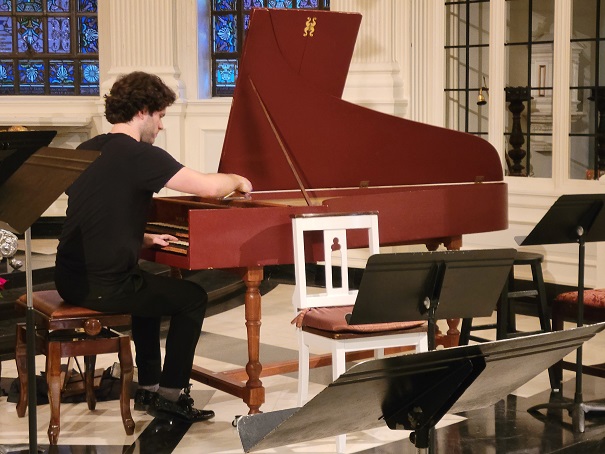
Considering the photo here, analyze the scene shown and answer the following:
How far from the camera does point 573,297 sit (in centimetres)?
446

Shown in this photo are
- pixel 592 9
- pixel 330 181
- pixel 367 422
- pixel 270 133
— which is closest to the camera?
pixel 367 422

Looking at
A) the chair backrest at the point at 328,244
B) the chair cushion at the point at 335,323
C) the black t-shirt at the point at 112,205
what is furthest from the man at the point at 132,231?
the chair cushion at the point at 335,323

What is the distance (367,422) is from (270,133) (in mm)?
2805

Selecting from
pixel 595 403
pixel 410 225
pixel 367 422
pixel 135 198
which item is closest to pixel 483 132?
pixel 410 225

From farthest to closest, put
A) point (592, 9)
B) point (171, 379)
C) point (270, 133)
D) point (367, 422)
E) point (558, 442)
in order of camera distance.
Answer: point (592, 9) → point (270, 133) → point (171, 379) → point (558, 442) → point (367, 422)

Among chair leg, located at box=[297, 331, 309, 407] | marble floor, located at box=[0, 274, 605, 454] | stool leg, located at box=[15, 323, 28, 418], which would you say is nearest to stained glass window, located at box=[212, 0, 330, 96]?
marble floor, located at box=[0, 274, 605, 454]

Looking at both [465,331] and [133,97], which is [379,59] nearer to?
[465,331]

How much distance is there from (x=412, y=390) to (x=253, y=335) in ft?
7.15

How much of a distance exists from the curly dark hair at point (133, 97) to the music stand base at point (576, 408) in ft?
6.68

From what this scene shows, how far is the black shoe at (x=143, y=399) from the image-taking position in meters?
4.32

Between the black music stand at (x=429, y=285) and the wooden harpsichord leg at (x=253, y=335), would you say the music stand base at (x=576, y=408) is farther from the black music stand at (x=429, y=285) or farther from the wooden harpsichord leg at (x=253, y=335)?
the black music stand at (x=429, y=285)

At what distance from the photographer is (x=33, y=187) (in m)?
3.13

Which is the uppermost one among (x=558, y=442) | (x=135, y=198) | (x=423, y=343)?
(x=135, y=198)

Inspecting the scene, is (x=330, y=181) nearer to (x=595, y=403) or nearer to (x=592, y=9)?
(x=595, y=403)
